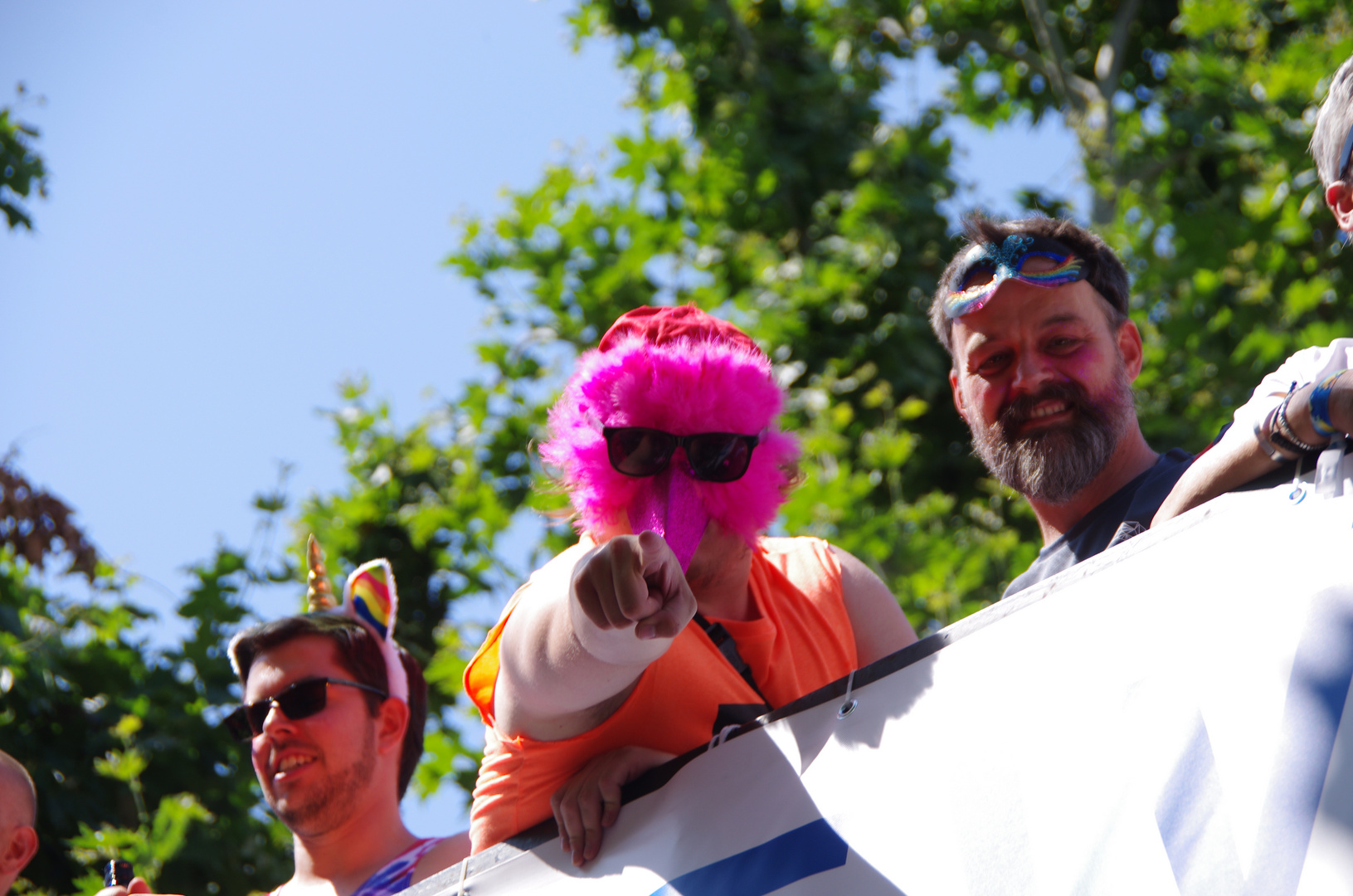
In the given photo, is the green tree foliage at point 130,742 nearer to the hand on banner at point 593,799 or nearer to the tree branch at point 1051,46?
the hand on banner at point 593,799

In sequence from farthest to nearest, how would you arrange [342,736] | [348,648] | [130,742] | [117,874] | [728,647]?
1. [130,742]
2. [348,648]
3. [342,736]
4. [117,874]
5. [728,647]

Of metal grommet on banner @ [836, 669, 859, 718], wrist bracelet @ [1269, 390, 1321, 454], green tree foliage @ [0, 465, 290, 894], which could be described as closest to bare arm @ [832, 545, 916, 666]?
metal grommet on banner @ [836, 669, 859, 718]

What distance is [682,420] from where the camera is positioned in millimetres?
1610

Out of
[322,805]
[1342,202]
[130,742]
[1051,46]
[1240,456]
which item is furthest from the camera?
[1051,46]

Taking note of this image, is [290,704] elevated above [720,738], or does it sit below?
above

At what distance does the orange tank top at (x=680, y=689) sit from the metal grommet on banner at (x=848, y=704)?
19 centimetres

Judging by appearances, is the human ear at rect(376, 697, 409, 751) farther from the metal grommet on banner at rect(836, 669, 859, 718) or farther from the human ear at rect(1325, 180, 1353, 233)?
the human ear at rect(1325, 180, 1353, 233)

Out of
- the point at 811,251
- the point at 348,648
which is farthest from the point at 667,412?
the point at 811,251

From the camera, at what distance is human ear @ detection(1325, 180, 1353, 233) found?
153 cm

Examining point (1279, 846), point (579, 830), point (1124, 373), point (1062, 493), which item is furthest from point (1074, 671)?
point (1124, 373)

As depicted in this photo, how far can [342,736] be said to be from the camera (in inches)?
107

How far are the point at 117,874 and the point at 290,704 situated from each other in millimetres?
555

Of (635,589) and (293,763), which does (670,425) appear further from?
(293,763)

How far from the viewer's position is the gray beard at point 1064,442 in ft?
7.14
